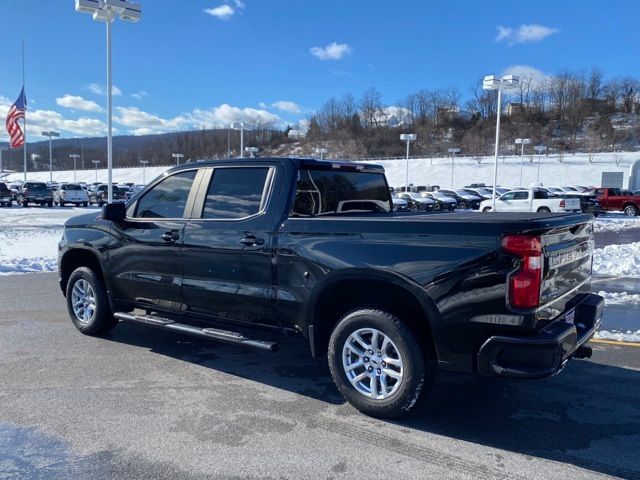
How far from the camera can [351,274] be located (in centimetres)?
403

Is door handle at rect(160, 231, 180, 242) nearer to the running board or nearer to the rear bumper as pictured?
the running board

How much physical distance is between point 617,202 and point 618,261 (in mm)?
23997

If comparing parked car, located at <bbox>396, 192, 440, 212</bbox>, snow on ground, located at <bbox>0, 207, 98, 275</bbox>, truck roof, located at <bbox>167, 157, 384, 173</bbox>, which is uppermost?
truck roof, located at <bbox>167, 157, 384, 173</bbox>

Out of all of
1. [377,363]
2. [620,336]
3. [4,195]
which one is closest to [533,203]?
[620,336]

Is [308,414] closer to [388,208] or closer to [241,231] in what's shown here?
[241,231]

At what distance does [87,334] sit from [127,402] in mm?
2213

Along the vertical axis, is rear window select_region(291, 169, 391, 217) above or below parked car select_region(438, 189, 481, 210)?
above

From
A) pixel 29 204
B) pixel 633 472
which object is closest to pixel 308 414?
pixel 633 472

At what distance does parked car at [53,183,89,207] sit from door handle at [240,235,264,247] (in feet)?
129

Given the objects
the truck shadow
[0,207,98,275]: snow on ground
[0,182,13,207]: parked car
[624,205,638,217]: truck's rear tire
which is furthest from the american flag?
[624,205,638,217]: truck's rear tire

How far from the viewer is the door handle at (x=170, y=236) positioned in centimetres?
512

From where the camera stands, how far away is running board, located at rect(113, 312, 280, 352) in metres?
4.47

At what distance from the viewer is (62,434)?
3824 millimetres

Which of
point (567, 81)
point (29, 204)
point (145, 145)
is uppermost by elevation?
point (567, 81)
